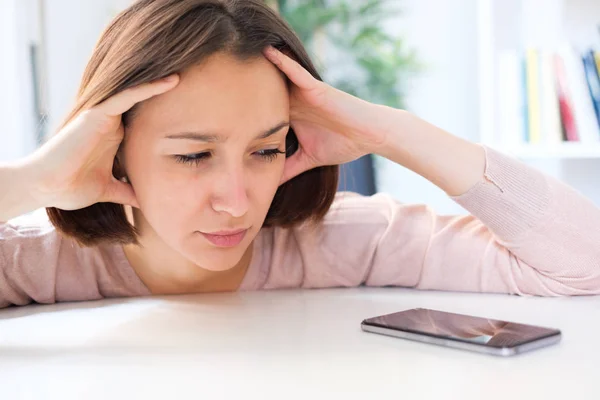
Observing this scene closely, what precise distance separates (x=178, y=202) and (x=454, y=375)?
519 millimetres

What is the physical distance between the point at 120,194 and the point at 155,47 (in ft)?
0.84

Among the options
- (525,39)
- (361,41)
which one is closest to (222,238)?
(525,39)

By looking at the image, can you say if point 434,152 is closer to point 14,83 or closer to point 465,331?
point 465,331

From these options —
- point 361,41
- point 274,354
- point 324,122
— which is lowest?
point 274,354

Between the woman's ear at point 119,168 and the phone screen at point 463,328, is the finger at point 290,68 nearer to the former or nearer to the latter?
the woman's ear at point 119,168

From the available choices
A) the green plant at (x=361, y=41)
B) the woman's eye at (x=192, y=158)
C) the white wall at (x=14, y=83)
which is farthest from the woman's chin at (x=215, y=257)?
the green plant at (x=361, y=41)

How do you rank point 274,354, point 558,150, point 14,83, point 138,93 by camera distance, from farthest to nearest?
point 14,83, point 558,150, point 138,93, point 274,354

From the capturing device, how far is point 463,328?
0.91 meters

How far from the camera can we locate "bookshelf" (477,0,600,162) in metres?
2.36

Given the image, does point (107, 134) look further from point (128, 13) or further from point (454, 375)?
point (454, 375)

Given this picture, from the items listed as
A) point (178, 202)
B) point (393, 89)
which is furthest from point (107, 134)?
point (393, 89)

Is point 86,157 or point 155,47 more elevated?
point 155,47

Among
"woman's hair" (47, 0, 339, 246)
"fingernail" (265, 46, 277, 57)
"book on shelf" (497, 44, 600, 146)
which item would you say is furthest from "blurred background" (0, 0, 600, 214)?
"fingernail" (265, 46, 277, 57)

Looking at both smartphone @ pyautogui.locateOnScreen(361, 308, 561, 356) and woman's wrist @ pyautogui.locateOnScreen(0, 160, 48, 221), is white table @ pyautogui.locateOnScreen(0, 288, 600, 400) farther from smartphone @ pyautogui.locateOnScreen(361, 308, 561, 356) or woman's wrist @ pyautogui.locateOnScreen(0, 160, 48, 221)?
woman's wrist @ pyautogui.locateOnScreen(0, 160, 48, 221)
